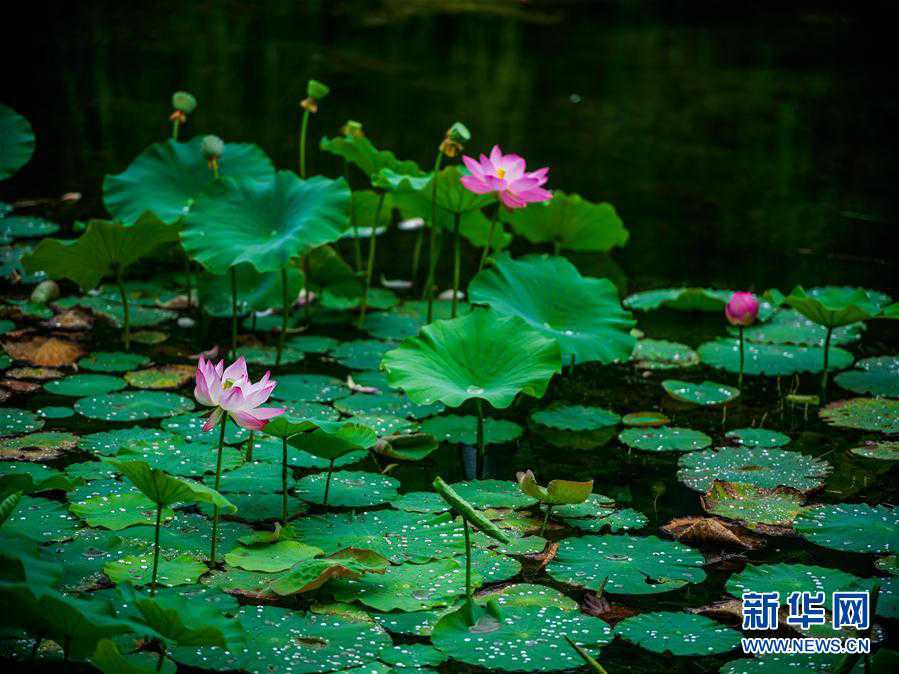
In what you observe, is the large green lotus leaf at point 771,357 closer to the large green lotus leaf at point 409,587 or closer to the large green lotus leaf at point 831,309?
the large green lotus leaf at point 831,309

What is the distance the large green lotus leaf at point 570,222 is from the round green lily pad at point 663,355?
1.14 feet

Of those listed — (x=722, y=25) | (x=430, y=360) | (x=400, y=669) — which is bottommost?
(x=400, y=669)

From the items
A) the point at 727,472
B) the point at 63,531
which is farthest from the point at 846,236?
the point at 63,531

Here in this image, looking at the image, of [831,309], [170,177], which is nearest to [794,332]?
[831,309]

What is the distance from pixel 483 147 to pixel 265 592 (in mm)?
2826

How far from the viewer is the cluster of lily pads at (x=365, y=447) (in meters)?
1.47

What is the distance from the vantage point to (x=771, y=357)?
2588 millimetres

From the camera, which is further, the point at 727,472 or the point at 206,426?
the point at 727,472

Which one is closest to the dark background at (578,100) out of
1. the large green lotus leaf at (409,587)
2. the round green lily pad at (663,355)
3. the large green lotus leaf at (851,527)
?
the round green lily pad at (663,355)

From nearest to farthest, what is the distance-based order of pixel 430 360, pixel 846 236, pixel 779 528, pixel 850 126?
pixel 779 528 → pixel 430 360 → pixel 846 236 → pixel 850 126

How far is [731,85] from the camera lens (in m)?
5.50

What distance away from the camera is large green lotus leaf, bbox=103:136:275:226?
2601mm

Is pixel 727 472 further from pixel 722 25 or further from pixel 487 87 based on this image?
pixel 722 25

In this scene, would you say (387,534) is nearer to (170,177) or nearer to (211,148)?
(211,148)
